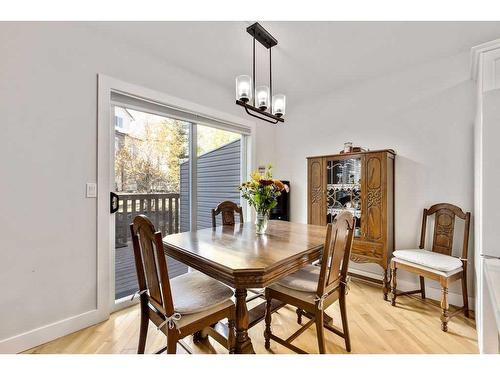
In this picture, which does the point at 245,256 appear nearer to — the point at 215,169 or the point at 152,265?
the point at 152,265

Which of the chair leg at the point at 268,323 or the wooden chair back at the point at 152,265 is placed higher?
the wooden chair back at the point at 152,265

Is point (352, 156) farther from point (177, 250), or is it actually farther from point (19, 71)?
point (19, 71)

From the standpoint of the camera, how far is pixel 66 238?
180 cm

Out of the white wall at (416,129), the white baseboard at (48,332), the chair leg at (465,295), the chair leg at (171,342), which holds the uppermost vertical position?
the white wall at (416,129)

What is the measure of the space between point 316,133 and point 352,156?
84 cm

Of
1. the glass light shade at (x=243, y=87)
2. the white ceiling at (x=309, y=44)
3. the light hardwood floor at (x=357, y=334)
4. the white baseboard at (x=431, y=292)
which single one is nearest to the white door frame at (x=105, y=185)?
the light hardwood floor at (x=357, y=334)

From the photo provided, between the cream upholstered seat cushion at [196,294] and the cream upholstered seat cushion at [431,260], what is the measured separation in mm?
1723

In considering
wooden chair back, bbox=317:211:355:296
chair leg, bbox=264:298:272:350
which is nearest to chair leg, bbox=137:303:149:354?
chair leg, bbox=264:298:272:350

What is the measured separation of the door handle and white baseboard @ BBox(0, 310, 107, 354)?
34.0 inches

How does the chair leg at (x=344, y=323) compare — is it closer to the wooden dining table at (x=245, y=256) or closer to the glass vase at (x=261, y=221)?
the wooden dining table at (x=245, y=256)

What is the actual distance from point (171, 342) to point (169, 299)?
0.71 ft

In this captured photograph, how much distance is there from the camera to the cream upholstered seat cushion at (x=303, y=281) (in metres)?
1.50

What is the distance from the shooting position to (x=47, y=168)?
1.71 m
